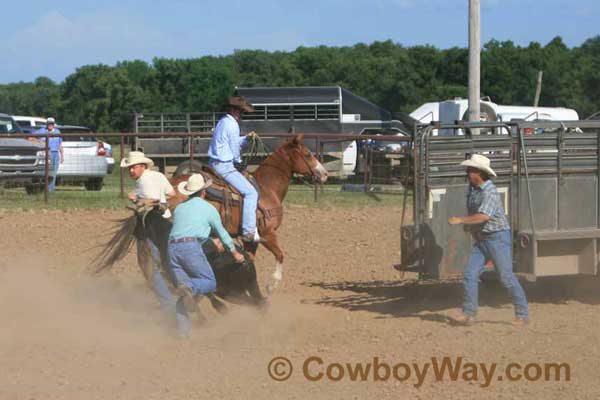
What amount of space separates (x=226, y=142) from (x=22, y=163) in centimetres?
1093

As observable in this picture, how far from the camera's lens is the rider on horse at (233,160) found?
35.2ft

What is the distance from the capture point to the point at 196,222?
8.45m

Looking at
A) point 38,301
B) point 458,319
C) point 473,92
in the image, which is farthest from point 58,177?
point 458,319

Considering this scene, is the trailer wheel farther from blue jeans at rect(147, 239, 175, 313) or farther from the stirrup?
blue jeans at rect(147, 239, 175, 313)

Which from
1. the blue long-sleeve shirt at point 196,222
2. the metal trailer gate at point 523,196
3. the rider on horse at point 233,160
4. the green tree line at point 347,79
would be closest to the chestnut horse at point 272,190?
the rider on horse at point 233,160

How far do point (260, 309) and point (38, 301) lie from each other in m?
2.52

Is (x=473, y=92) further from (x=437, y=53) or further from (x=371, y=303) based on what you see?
(x=437, y=53)

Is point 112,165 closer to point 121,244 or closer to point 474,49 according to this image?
point 474,49

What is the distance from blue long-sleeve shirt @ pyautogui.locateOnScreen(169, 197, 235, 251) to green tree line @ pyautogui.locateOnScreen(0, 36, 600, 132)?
49.7 metres

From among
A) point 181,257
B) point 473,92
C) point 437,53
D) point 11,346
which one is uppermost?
point 437,53

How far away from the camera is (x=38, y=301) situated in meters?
10.4

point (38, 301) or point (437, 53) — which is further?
point (437, 53)

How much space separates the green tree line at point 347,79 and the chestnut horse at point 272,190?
46.6m

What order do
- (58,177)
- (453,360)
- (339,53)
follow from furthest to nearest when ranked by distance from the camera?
(339,53), (58,177), (453,360)
